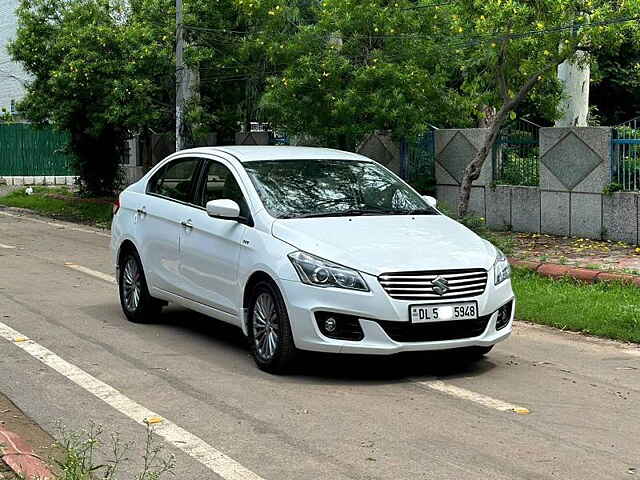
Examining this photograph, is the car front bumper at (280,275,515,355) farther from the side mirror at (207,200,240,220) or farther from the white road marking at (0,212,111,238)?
the white road marking at (0,212,111,238)

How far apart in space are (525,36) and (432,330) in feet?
28.0

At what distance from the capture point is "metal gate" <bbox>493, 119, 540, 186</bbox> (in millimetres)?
18141

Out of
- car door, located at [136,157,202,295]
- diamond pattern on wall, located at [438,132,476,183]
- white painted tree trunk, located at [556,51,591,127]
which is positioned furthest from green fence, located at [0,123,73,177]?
car door, located at [136,157,202,295]

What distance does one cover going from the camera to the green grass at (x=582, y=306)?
407 inches

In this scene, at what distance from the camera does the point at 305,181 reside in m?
9.40

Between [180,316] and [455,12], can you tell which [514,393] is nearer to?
[180,316]

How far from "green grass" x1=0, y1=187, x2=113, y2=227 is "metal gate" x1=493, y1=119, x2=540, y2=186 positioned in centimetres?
870

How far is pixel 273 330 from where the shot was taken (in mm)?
8398

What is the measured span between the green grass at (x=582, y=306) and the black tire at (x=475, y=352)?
172 cm

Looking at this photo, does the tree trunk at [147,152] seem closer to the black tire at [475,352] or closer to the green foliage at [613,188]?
the green foliage at [613,188]

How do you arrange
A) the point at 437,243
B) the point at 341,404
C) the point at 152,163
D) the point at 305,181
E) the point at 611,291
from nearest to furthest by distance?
the point at 341,404, the point at 437,243, the point at 305,181, the point at 611,291, the point at 152,163

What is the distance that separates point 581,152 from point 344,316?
9.89 m

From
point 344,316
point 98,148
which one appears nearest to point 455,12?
point 344,316

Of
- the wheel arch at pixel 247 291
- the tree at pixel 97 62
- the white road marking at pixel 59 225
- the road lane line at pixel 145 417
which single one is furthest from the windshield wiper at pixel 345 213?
the tree at pixel 97 62
